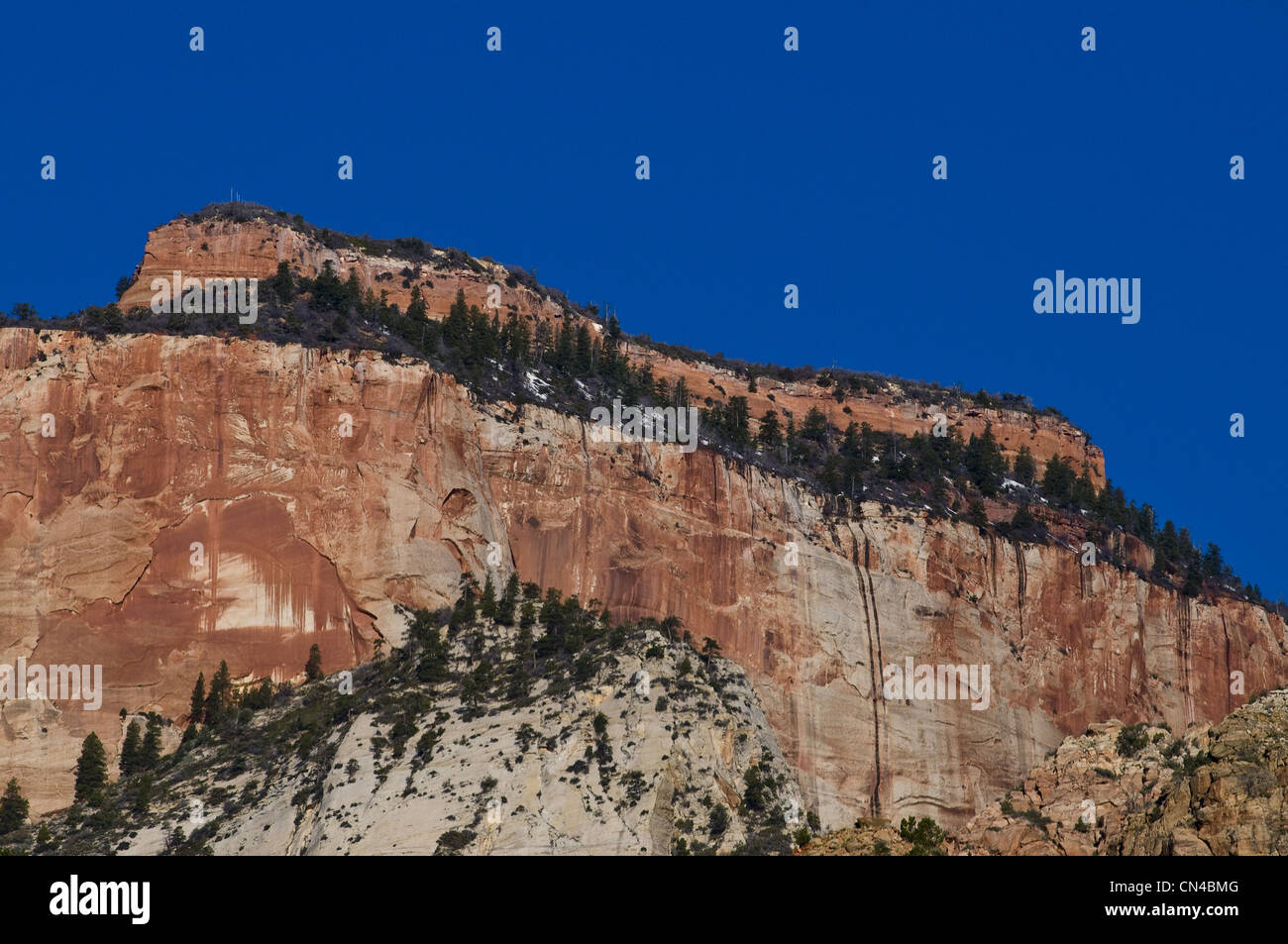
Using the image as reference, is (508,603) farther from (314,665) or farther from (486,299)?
(486,299)

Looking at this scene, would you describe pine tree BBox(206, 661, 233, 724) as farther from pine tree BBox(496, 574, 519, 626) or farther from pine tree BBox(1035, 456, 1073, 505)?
pine tree BBox(1035, 456, 1073, 505)

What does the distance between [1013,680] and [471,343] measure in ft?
117

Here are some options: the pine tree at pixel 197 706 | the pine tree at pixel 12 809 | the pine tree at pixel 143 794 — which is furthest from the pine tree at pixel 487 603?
the pine tree at pixel 12 809

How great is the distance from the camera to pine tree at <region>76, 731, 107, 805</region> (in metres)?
104

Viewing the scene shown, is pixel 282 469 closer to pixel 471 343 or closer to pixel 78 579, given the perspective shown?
pixel 78 579

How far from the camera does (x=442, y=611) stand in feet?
372

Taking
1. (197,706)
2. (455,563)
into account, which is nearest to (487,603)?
(455,563)

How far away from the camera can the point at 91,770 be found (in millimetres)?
104750

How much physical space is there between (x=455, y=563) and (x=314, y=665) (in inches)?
355

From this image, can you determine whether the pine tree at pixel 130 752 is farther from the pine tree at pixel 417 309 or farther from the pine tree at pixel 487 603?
the pine tree at pixel 417 309

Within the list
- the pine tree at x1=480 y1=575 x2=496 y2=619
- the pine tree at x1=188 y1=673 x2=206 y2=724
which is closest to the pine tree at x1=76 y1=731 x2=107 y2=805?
the pine tree at x1=188 y1=673 x2=206 y2=724

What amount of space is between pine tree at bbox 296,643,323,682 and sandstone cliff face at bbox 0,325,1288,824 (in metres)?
0.50
